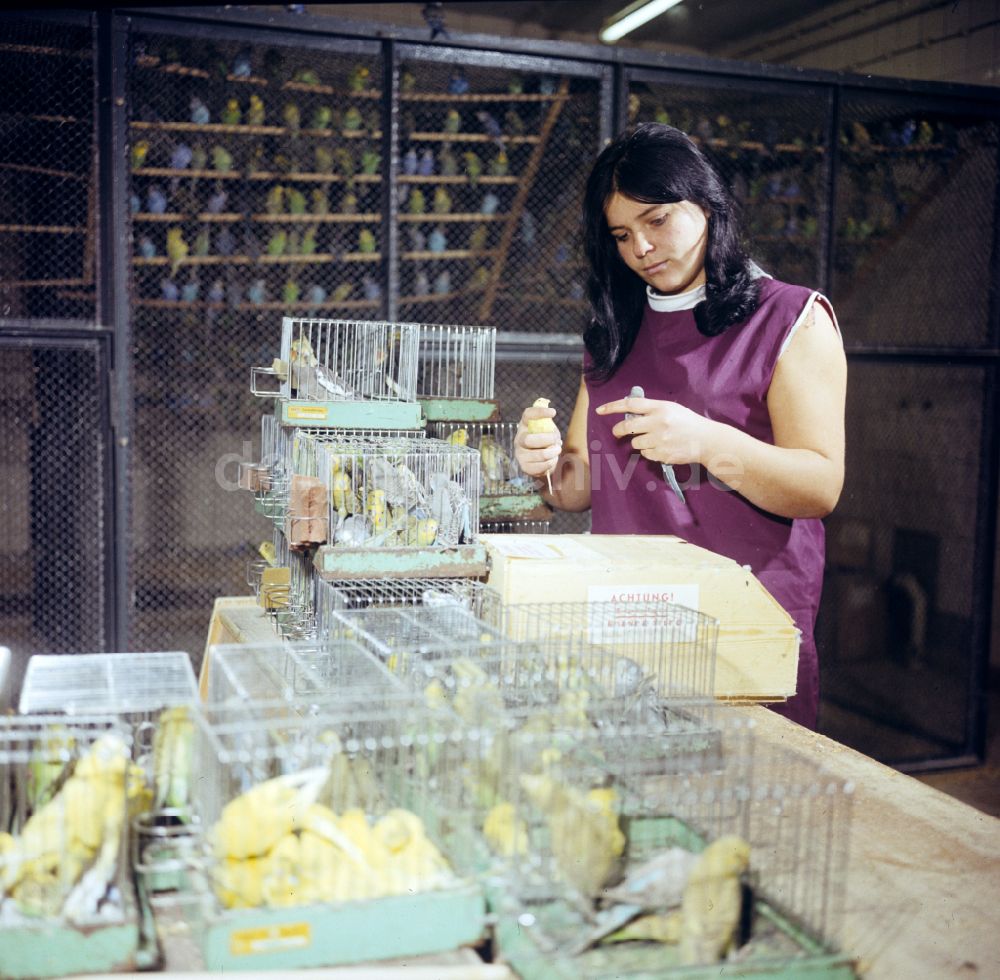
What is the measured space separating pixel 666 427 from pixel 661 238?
57cm

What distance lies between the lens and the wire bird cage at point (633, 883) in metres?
1.20

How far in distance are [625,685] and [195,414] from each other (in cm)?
380

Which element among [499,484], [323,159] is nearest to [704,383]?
[499,484]

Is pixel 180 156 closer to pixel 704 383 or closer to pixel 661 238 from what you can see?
pixel 661 238

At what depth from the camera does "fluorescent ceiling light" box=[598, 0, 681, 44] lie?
23.9ft

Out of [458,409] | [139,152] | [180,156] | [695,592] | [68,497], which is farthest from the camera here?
[180,156]

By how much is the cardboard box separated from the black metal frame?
7.27ft

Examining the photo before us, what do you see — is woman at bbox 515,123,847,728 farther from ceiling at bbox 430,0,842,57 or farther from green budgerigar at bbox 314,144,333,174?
ceiling at bbox 430,0,842,57

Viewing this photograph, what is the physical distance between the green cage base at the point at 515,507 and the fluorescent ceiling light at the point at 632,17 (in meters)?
4.87

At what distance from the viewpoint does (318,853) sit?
1.24 metres

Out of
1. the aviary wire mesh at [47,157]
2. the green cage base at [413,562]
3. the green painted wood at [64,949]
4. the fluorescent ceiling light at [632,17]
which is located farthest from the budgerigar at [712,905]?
the fluorescent ceiling light at [632,17]

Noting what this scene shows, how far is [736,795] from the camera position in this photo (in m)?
1.41

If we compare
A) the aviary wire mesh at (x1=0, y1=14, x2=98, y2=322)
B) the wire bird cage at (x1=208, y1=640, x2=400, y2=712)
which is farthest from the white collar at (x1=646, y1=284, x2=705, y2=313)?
the aviary wire mesh at (x1=0, y1=14, x2=98, y2=322)

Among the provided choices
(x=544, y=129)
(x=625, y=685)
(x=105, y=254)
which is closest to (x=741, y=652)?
(x=625, y=685)
